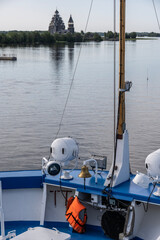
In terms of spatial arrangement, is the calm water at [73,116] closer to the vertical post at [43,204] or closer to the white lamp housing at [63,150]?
the vertical post at [43,204]

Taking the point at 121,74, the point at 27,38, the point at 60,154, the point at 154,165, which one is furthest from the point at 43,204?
the point at 27,38

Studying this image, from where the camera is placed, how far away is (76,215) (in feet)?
22.3

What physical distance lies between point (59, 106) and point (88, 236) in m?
27.7

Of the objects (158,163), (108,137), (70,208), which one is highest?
(158,163)

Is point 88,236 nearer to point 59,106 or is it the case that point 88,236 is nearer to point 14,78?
point 59,106

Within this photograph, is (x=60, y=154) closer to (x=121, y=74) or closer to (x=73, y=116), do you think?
(x=121, y=74)

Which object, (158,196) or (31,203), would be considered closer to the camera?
(158,196)

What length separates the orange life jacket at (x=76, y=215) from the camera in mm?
6781

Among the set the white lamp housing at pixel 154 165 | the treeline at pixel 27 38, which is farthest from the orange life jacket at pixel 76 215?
the treeline at pixel 27 38

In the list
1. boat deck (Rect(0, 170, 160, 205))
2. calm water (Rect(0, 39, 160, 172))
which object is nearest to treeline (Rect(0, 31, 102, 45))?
calm water (Rect(0, 39, 160, 172))

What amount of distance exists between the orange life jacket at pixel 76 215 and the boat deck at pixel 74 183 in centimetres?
24

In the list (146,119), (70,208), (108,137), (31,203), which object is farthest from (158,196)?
(146,119)

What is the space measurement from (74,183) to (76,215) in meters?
0.50

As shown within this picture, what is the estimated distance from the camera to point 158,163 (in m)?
6.40
